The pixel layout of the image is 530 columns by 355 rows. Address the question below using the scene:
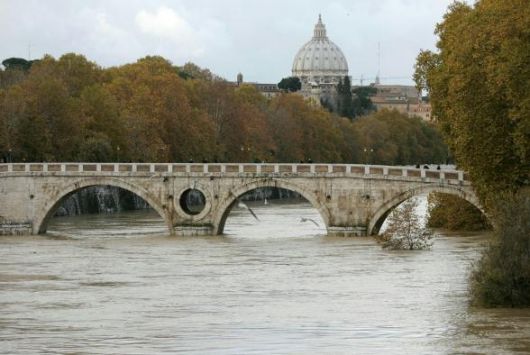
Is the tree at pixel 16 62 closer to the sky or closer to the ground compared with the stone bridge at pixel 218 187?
closer to the sky

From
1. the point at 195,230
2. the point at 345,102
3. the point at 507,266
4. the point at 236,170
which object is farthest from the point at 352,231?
the point at 345,102

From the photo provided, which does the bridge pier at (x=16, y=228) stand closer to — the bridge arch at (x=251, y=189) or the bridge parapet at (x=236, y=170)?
the bridge parapet at (x=236, y=170)

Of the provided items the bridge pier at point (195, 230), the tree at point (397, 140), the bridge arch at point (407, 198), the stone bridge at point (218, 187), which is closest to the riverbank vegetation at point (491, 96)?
the bridge arch at point (407, 198)

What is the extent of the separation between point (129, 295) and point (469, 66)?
14.2 metres

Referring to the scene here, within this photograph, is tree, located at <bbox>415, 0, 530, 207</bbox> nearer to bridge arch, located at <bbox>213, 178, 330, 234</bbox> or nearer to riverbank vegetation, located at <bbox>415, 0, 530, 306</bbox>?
riverbank vegetation, located at <bbox>415, 0, 530, 306</bbox>

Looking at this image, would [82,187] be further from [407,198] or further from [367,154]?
[367,154]

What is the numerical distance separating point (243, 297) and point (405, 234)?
44.4 ft

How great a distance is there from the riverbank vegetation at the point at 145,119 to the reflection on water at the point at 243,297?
1503 cm

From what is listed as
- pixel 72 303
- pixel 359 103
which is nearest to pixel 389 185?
pixel 72 303

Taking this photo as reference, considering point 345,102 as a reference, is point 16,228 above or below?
below

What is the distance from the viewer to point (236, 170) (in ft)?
209

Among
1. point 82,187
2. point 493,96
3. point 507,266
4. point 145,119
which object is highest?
point 145,119

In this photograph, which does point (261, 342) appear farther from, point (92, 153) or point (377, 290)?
point (92, 153)

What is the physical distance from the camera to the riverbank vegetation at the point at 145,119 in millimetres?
79438
